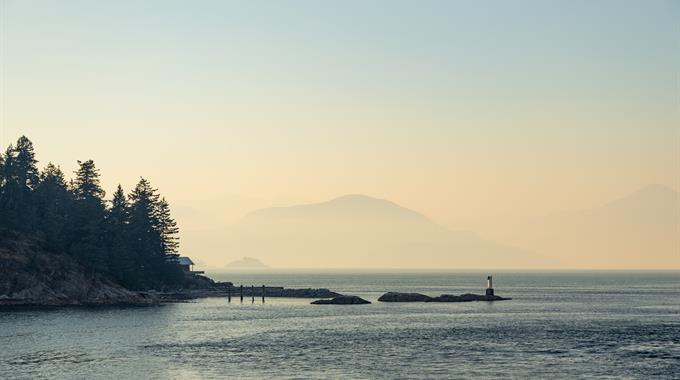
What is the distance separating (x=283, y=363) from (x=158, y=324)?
42.5 metres

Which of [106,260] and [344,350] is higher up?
[106,260]

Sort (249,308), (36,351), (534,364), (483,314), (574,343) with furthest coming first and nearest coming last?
1. (249,308)
2. (483,314)
3. (574,343)
4. (36,351)
5. (534,364)

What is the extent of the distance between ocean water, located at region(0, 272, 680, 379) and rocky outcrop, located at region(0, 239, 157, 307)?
961 centimetres

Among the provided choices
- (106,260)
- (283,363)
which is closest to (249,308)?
(106,260)

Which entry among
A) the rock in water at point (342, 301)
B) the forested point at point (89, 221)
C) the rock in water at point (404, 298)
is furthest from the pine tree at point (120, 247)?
the rock in water at point (404, 298)

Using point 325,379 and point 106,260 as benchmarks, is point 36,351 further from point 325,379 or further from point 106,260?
point 106,260

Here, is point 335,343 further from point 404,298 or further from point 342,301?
point 404,298

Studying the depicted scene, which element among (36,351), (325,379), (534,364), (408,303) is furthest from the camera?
(408,303)

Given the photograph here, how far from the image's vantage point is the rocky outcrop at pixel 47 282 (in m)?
133

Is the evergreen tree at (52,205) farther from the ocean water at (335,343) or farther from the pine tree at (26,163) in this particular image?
the ocean water at (335,343)

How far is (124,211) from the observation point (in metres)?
→ 166

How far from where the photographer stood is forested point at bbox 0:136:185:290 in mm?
145375

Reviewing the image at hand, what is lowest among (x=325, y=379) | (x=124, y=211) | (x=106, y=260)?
(x=325, y=379)

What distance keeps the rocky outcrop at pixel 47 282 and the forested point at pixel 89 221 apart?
2306 millimetres
